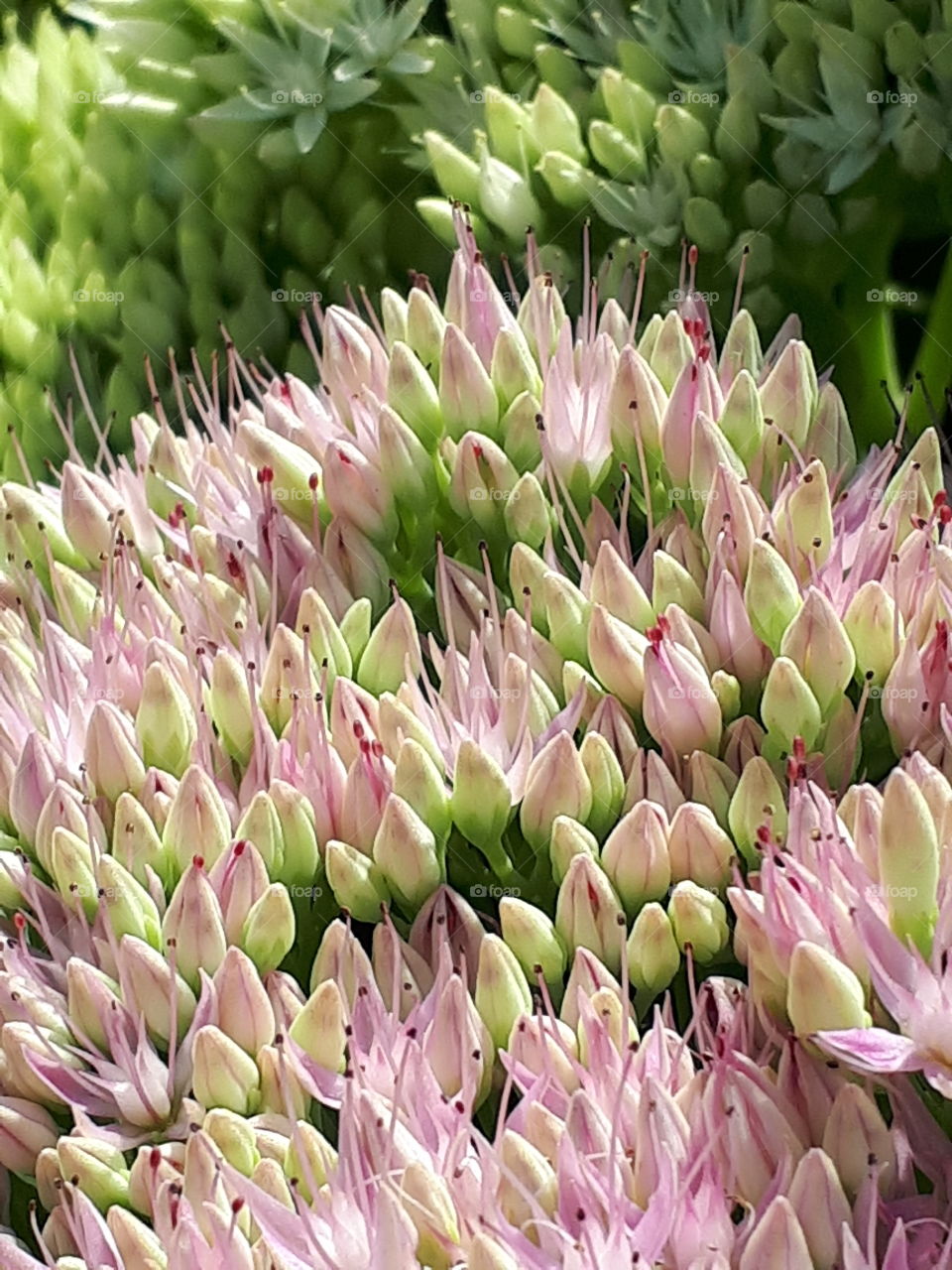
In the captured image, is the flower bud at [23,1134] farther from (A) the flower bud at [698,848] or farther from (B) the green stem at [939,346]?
(B) the green stem at [939,346]

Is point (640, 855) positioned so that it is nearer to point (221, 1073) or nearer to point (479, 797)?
point (479, 797)

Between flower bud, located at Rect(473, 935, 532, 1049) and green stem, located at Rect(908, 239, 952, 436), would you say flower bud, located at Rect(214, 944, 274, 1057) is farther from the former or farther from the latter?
green stem, located at Rect(908, 239, 952, 436)

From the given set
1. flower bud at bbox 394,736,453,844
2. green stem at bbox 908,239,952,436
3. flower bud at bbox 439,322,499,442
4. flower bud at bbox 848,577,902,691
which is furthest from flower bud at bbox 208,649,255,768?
green stem at bbox 908,239,952,436

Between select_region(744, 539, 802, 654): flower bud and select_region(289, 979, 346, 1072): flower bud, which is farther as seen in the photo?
select_region(744, 539, 802, 654): flower bud

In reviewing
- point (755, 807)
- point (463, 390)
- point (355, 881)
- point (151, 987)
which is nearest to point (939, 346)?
point (463, 390)

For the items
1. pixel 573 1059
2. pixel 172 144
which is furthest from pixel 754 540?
pixel 172 144

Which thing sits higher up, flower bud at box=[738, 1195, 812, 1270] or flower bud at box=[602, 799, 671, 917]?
flower bud at box=[602, 799, 671, 917]
